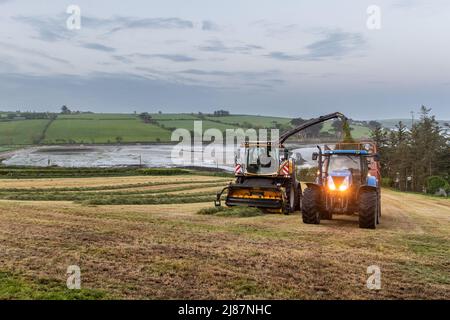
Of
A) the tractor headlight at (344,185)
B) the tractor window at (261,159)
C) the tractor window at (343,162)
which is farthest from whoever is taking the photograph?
the tractor window at (261,159)

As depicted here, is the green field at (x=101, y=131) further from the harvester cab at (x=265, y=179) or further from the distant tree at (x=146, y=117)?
the harvester cab at (x=265, y=179)

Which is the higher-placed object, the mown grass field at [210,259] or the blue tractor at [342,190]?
the blue tractor at [342,190]

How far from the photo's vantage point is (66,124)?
12044 cm

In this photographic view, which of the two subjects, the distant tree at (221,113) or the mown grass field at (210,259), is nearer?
the mown grass field at (210,259)

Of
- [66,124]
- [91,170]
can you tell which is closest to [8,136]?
[66,124]

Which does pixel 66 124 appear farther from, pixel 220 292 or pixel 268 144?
pixel 220 292

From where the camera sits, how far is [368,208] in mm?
13023

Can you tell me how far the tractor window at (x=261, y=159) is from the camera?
18531 mm

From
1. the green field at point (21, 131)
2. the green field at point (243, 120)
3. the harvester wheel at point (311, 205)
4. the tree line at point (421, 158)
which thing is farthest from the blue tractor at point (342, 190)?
the green field at point (21, 131)

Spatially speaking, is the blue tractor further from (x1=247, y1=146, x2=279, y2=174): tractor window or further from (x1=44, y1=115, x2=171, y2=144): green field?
(x1=44, y1=115, x2=171, y2=144): green field

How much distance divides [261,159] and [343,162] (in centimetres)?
442

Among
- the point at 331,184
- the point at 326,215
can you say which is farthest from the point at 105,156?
the point at 331,184

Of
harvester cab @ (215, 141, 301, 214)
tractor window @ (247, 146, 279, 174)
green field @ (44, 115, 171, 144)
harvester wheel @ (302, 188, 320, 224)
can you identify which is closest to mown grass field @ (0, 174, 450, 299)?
harvester wheel @ (302, 188, 320, 224)
